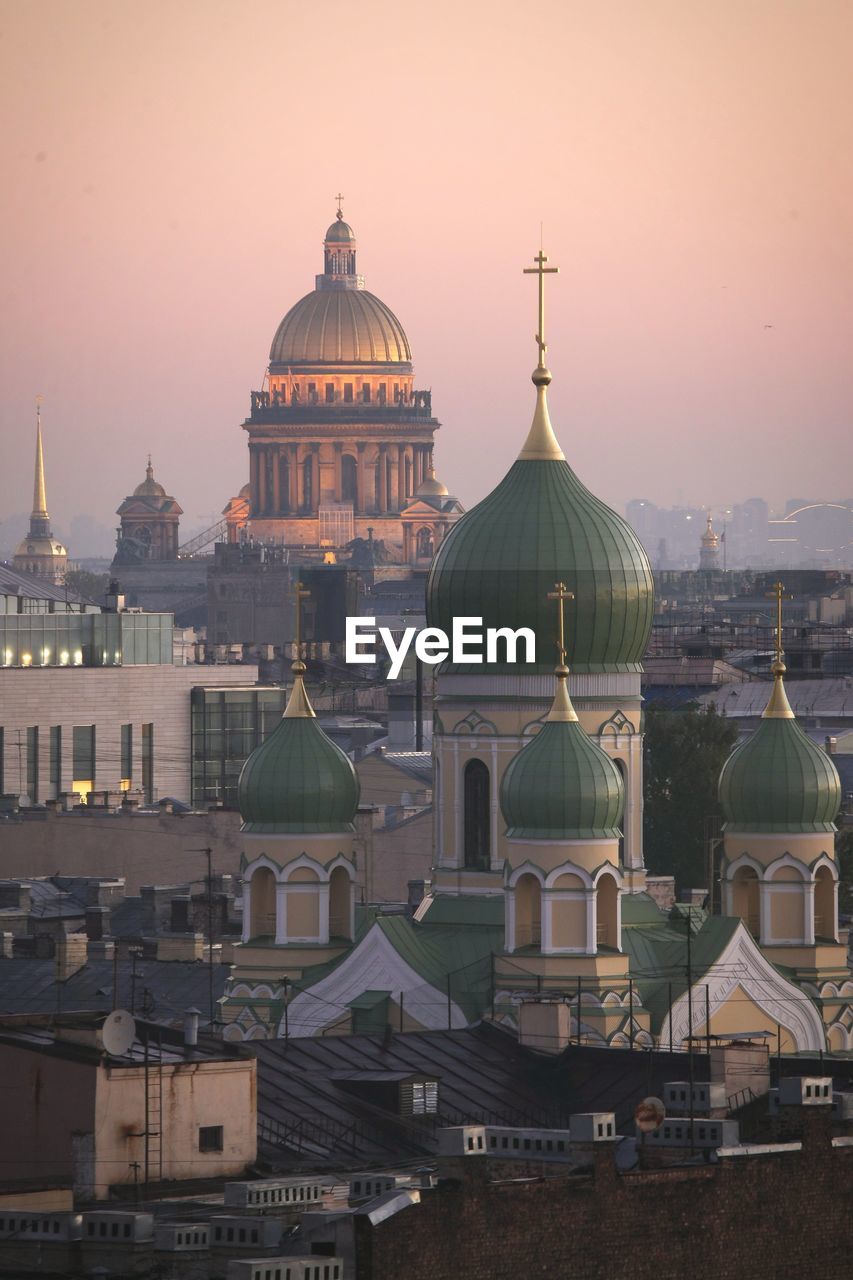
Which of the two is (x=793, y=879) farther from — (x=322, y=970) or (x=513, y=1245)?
A: (x=513, y=1245)

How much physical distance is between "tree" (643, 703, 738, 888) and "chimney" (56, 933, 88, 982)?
1414cm

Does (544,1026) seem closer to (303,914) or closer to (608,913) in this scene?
(608,913)

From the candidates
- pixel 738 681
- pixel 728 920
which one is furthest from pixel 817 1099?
pixel 738 681

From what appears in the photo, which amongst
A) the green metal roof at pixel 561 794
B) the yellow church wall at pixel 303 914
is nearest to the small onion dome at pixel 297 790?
the yellow church wall at pixel 303 914

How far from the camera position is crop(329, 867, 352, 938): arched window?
5128 centimetres

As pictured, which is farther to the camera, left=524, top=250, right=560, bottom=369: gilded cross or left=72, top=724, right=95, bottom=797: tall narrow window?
left=72, top=724, right=95, bottom=797: tall narrow window

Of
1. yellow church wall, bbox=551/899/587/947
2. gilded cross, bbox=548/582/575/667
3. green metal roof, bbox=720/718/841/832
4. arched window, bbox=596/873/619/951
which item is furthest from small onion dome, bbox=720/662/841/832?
yellow church wall, bbox=551/899/587/947

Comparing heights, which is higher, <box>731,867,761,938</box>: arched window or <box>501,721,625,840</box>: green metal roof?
<box>501,721,625,840</box>: green metal roof

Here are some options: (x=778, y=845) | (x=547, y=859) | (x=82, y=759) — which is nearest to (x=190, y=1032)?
(x=547, y=859)

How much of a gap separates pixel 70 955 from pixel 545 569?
7.06 meters

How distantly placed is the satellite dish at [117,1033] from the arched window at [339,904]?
11.6 m

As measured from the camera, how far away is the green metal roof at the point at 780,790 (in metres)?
51.4

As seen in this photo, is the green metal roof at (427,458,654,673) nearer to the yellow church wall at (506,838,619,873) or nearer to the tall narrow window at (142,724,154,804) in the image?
the yellow church wall at (506,838,619,873)

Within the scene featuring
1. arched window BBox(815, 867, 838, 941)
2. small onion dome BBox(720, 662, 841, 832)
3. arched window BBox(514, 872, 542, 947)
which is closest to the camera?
arched window BBox(514, 872, 542, 947)
